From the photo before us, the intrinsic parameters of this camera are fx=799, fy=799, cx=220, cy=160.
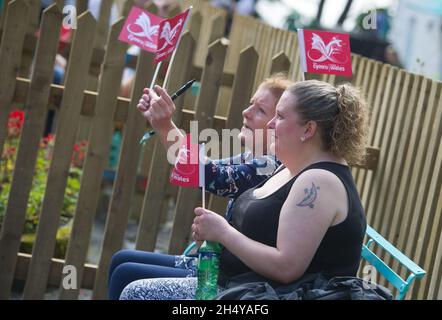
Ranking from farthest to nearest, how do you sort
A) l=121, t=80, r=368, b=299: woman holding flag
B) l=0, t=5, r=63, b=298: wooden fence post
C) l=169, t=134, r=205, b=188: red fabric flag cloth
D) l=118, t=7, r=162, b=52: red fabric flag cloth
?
l=0, t=5, r=63, b=298: wooden fence post, l=118, t=7, r=162, b=52: red fabric flag cloth, l=169, t=134, r=205, b=188: red fabric flag cloth, l=121, t=80, r=368, b=299: woman holding flag

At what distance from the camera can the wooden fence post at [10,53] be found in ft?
14.8

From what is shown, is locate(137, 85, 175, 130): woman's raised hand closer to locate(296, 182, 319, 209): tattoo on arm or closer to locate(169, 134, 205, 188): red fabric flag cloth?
locate(169, 134, 205, 188): red fabric flag cloth

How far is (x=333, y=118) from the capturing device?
2875 mm

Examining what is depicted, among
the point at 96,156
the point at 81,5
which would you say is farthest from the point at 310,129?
the point at 81,5

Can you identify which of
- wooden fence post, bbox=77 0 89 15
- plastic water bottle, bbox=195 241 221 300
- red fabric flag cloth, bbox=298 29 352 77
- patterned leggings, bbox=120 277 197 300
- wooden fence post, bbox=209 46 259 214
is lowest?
patterned leggings, bbox=120 277 197 300

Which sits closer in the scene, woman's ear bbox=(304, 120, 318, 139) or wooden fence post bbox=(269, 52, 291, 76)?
woman's ear bbox=(304, 120, 318, 139)

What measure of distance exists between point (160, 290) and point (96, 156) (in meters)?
1.71

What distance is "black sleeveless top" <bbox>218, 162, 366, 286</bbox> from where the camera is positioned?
8.98ft

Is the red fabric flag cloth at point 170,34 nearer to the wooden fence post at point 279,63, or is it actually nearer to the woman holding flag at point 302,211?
the woman holding flag at point 302,211

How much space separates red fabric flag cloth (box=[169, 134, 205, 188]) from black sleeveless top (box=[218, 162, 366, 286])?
0.70ft

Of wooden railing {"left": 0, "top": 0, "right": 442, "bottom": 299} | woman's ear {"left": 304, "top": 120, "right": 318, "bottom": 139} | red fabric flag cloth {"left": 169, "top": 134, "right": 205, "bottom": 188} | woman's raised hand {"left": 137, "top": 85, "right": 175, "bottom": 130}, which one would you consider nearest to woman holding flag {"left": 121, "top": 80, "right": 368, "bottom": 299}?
woman's ear {"left": 304, "top": 120, "right": 318, "bottom": 139}
